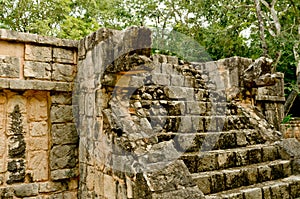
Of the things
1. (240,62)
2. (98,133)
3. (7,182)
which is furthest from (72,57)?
(240,62)

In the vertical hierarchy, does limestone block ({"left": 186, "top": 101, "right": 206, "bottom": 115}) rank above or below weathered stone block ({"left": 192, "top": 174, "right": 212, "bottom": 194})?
above

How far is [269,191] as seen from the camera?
346cm

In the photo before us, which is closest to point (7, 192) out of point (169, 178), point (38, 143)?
point (38, 143)

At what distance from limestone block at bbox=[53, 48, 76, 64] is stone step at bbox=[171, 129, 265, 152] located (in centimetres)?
175

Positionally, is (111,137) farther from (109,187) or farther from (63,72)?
(63,72)

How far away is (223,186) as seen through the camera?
332 cm

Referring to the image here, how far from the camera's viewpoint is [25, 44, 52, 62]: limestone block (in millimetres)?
3846

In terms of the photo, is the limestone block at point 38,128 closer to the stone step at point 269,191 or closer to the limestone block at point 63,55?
the limestone block at point 63,55

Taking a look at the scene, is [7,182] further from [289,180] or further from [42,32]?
[42,32]

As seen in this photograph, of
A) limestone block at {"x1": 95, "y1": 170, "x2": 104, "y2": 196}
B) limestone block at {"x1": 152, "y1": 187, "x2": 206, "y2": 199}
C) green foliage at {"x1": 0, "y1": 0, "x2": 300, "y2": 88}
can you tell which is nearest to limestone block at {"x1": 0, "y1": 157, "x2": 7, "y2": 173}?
limestone block at {"x1": 95, "y1": 170, "x2": 104, "y2": 196}

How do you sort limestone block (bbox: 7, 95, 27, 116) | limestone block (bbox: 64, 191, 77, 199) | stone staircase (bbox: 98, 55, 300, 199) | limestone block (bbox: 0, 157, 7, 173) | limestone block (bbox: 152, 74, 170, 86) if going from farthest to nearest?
limestone block (bbox: 152, 74, 170, 86), limestone block (bbox: 64, 191, 77, 199), limestone block (bbox: 7, 95, 27, 116), limestone block (bbox: 0, 157, 7, 173), stone staircase (bbox: 98, 55, 300, 199)

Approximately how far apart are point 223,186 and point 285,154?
1506 millimetres

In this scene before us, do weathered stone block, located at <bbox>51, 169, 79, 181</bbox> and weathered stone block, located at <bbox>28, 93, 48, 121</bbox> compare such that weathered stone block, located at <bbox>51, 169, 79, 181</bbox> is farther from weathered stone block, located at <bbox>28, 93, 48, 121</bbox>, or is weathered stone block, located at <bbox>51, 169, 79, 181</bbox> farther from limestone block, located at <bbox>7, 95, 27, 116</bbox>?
limestone block, located at <bbox>7, 95, 27, 116</bbox>

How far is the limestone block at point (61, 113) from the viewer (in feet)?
13.1
